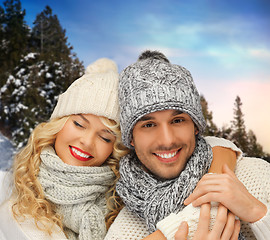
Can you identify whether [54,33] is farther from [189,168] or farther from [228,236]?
[228,236]

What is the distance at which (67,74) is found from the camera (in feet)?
13.5

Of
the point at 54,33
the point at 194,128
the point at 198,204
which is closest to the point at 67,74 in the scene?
the point at 54,33

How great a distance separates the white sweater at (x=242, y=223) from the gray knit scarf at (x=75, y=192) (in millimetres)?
171

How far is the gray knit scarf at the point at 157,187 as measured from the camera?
171cm

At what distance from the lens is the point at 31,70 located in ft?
13.6

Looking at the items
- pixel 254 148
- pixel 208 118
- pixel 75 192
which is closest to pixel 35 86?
pixel 208 118

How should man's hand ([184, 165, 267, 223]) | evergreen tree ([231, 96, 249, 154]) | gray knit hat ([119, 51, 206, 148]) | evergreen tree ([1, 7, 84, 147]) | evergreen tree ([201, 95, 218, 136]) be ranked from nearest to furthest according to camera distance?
man's hand ([184, 165, 267, 223])
gray knit hat ([119, 51, 206, 148])
evergreen tree ([231, 96, 249, 154])
evergreen tree ([201, 95, 218, 136])
evergreen tree ([1, 7, 84, 147])

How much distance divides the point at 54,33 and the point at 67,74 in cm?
64

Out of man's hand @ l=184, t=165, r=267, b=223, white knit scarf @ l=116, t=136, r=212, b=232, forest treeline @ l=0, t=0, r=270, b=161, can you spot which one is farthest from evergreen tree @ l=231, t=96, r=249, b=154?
man's hand @ l=184, t=165, r=267, b=223

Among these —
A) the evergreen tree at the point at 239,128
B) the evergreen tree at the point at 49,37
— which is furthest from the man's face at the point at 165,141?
the evergreen tree at the point at 49,37

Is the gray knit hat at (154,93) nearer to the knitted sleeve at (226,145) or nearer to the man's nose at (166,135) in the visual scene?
the man's nose at (166,135)

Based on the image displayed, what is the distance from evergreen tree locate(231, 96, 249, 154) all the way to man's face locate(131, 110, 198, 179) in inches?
68.5

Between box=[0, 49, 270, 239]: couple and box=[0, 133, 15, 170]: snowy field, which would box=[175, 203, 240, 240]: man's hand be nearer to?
box=[0, 49, 270, 239]: couple

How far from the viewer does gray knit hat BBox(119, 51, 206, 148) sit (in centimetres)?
171
